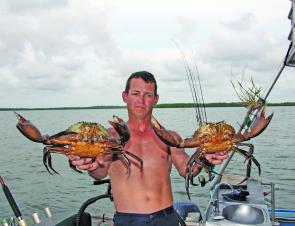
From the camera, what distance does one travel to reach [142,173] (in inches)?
173

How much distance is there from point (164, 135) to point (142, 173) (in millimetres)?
717

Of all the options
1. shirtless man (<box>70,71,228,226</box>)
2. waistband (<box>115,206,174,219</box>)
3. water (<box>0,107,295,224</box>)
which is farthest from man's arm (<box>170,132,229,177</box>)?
water (<box>0,107,295,224</box>)

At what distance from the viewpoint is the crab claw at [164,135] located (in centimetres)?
387

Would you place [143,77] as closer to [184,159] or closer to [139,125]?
[139,125]

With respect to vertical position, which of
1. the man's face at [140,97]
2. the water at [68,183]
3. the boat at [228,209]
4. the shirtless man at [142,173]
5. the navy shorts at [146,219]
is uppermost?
the man's face at [140,97]

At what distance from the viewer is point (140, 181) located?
4.36 metres

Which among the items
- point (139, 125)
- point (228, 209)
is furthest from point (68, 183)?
point (139, 125)

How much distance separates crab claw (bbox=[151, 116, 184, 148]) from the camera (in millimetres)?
3871

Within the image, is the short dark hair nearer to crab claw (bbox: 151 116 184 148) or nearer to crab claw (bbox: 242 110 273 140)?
crab claw (bbox: 151 116 184 148)

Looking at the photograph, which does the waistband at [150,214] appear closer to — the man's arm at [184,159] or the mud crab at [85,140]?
the man's arm at [184,159]

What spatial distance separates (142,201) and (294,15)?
2.91m

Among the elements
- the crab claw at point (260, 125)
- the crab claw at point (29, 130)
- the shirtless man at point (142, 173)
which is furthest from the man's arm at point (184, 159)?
the crab claw at point (29, 130)

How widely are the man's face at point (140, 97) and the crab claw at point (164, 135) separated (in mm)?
345

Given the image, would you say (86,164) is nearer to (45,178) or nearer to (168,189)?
(168,189)
